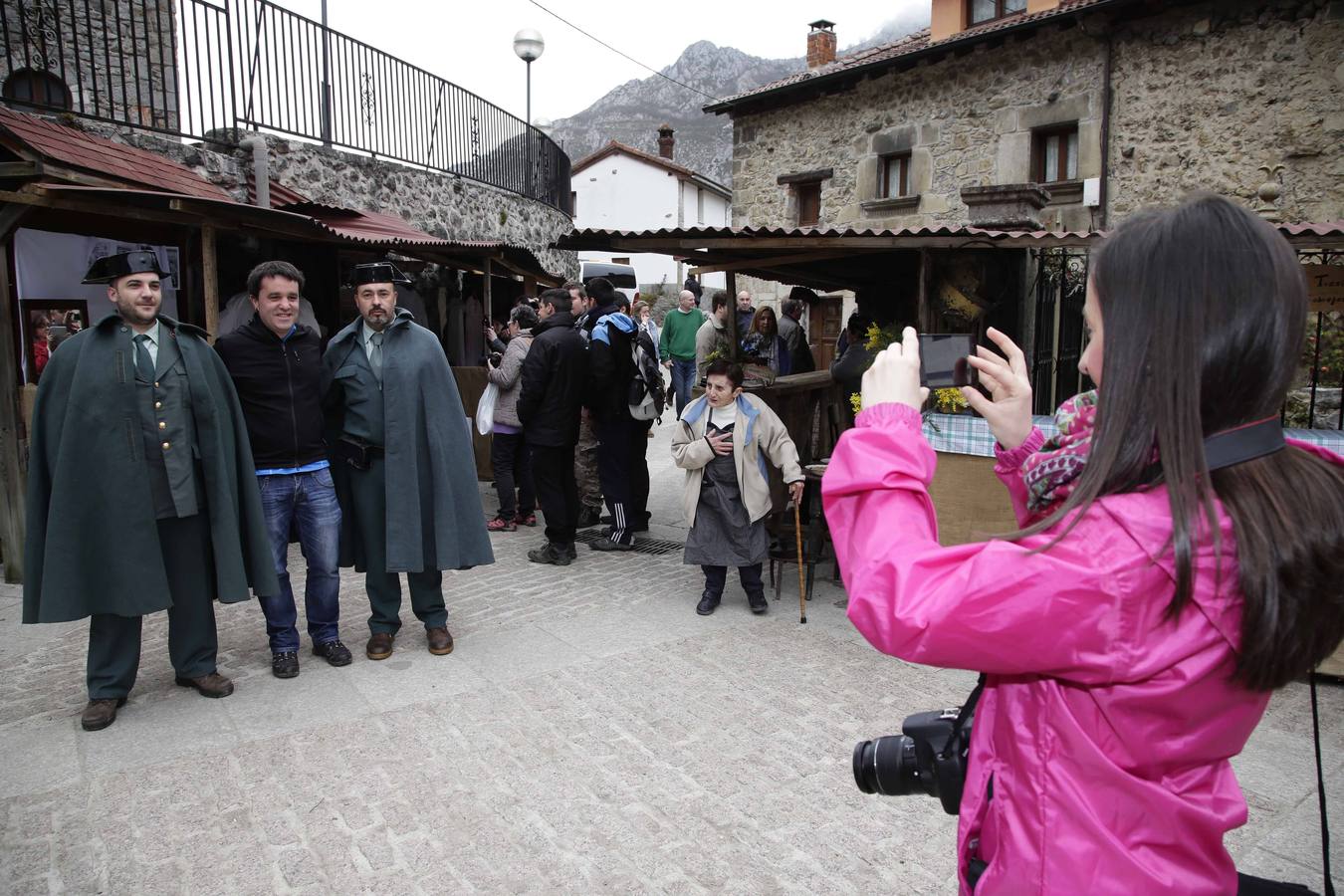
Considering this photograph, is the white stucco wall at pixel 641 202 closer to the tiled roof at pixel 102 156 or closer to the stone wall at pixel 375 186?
the stone wall at pixel 375 186

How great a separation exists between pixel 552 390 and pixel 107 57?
5384 millimetres

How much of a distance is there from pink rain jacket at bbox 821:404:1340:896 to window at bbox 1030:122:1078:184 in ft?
46.4

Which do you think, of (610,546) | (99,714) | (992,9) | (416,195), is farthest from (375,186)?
(992,9)

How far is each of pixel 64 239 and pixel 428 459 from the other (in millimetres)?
4233

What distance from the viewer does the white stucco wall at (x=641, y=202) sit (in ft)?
133

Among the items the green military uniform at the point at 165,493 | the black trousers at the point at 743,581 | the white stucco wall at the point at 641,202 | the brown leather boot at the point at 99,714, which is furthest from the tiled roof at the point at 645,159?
the brown leather boot at the point at 99,714

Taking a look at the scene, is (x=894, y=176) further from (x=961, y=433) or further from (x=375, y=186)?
(x=961, y=433)

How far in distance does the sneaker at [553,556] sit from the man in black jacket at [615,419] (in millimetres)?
506

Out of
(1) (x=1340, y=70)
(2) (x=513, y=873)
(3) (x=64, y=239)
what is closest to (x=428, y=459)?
(2) (x=513, y=873)

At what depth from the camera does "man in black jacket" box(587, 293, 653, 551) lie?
287 inches

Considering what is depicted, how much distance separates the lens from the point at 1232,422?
114 centimetres

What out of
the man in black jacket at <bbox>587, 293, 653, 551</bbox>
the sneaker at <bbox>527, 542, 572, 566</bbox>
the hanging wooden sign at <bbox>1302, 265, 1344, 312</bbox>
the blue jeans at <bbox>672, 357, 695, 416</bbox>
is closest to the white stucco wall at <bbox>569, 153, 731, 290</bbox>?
the blue jeans at <bbox>672, 357, 695, 416</bbox>

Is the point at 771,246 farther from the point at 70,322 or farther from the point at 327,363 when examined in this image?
the point at 70,322

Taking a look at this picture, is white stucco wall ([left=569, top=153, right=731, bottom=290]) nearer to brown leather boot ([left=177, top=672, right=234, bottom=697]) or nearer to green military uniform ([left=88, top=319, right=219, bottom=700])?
green military uniform ([left=88, top=319, right=219, bottom=700])
